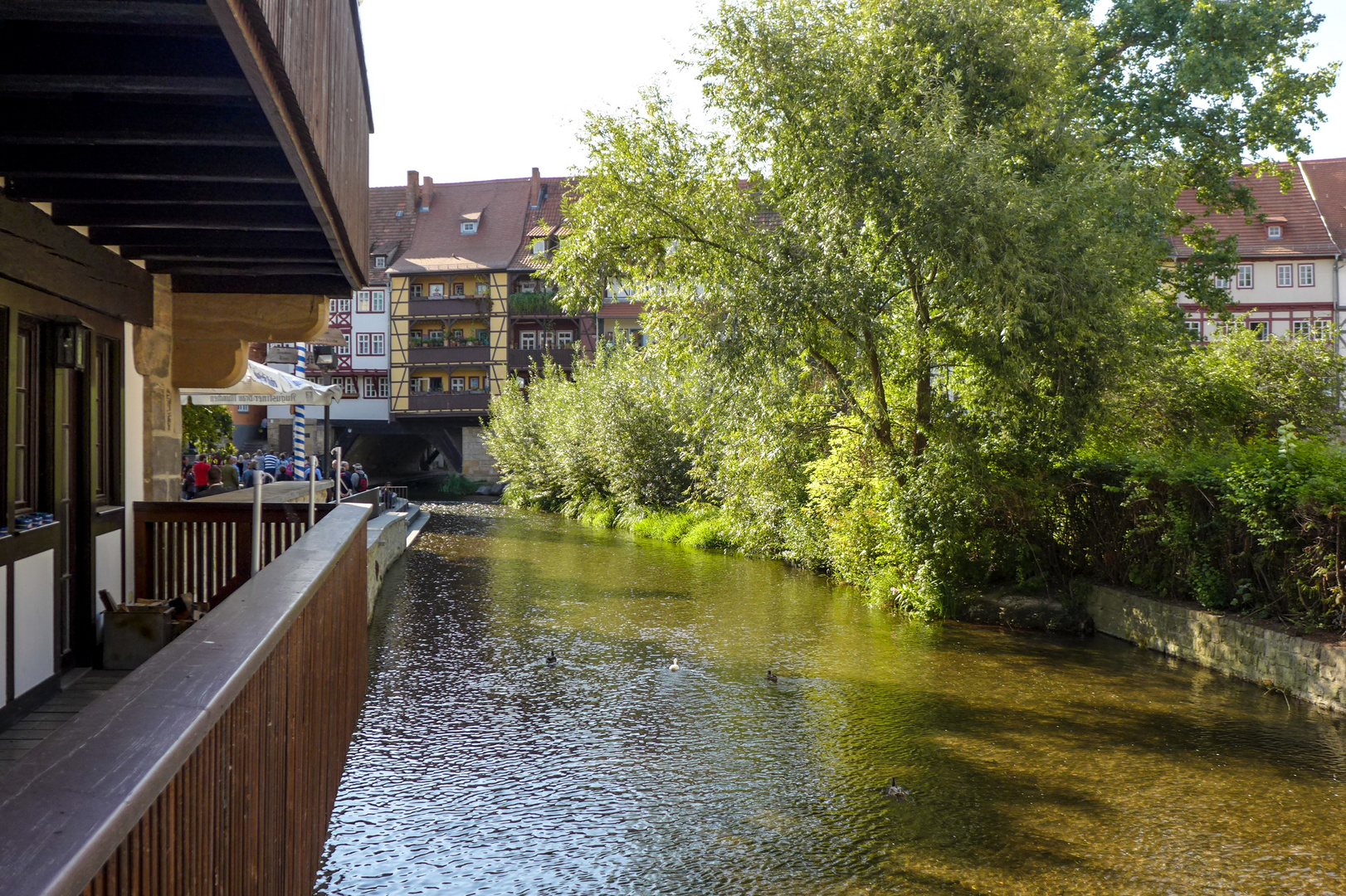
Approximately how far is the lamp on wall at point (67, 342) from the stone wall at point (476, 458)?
123ft

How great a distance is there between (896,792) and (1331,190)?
1637 inches

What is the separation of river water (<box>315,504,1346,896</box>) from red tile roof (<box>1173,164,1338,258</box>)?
31.7 meters

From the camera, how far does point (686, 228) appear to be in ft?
45.7

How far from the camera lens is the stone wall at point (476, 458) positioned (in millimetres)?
43438

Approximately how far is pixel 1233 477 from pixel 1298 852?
15.9ft

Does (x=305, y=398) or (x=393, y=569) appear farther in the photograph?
(x=393, y=569)

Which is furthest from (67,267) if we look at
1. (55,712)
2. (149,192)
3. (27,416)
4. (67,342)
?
(55,712)

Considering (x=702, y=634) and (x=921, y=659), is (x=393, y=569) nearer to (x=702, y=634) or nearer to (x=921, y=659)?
(x=702, y=634)

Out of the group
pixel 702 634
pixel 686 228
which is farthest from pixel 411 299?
pixel 702 634

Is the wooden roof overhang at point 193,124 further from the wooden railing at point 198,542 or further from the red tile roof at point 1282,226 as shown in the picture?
the red tile roof at point 1282,226

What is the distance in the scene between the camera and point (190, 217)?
210 inches

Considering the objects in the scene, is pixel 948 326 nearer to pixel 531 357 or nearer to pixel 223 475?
pixel 223 475

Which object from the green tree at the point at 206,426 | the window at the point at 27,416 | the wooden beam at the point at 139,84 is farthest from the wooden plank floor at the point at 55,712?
the green tree at the point at 206,426

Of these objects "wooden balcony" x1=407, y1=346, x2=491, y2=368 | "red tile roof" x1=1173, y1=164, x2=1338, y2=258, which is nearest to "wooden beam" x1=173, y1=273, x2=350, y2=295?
"red tile roof" x1=1173, y1=164, x2=1338, y2=258
